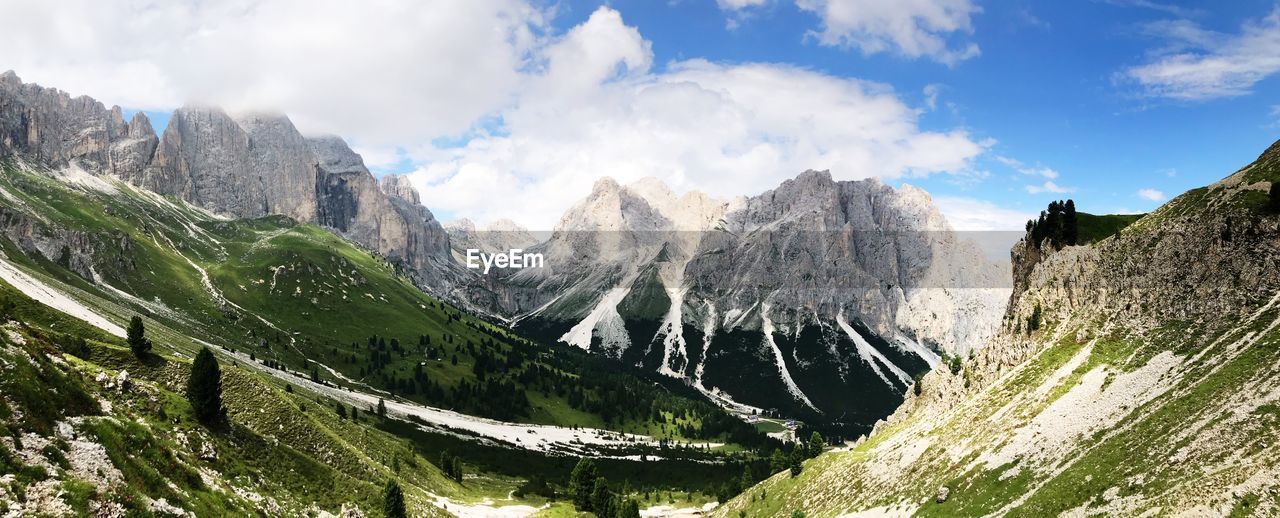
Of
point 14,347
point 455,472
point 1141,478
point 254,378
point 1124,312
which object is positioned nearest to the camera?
point 14,347

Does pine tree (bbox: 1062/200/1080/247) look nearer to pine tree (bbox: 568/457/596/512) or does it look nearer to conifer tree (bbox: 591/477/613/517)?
conifer tree (bbox: 591/477/613/517)

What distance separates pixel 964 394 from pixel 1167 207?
35963mm

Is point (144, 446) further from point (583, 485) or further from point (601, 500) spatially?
point (583, 485)

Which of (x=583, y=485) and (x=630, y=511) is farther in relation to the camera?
(x=583, y=485)

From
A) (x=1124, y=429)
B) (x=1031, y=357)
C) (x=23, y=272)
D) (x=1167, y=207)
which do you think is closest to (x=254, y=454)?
(x=1124, y=429)

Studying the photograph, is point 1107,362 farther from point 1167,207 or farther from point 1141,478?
point 1167,207

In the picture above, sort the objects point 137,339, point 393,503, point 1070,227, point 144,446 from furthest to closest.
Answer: point 1070,227
point 137,339
point 393,503
point 144,446

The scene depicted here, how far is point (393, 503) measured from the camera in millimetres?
66938

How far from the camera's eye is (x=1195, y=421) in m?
49.4

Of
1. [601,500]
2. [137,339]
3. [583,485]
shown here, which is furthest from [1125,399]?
[137,339]

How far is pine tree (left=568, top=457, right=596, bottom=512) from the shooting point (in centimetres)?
13088

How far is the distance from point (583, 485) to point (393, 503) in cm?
7186

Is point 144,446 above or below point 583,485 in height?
above

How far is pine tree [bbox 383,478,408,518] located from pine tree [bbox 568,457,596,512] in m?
66.7
